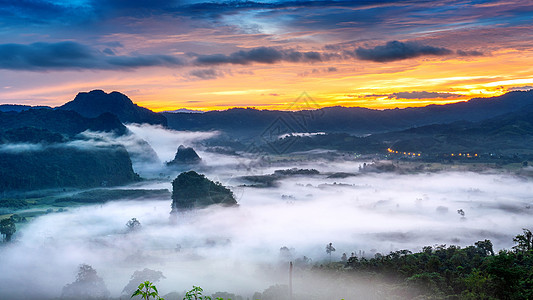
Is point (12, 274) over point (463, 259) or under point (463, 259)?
under

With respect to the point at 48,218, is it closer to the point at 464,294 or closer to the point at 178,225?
the point at 178,225

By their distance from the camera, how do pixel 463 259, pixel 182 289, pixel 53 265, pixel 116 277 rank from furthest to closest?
pixel 53 265 → pixel 116 277 → pixel 182 289 → pixel 463 259

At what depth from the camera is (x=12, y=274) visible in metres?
126

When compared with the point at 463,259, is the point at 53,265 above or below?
below

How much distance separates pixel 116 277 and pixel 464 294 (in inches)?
3994

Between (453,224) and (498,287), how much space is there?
14890 centimetres

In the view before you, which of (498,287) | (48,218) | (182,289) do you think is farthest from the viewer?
(48,218)

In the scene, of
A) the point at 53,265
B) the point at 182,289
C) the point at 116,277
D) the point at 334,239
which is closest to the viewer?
the point at 182,289

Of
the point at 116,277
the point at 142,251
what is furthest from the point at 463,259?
the point at 142,251

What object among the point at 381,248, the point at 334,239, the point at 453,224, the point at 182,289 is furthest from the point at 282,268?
the point at 453,224

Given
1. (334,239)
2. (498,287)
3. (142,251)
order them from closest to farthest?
(498,287), (142,251), (334,239)

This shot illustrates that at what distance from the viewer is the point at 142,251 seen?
14450 centimetres

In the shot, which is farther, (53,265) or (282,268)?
(53,265)

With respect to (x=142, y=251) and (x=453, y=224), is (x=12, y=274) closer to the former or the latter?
(x=142, y=251)
